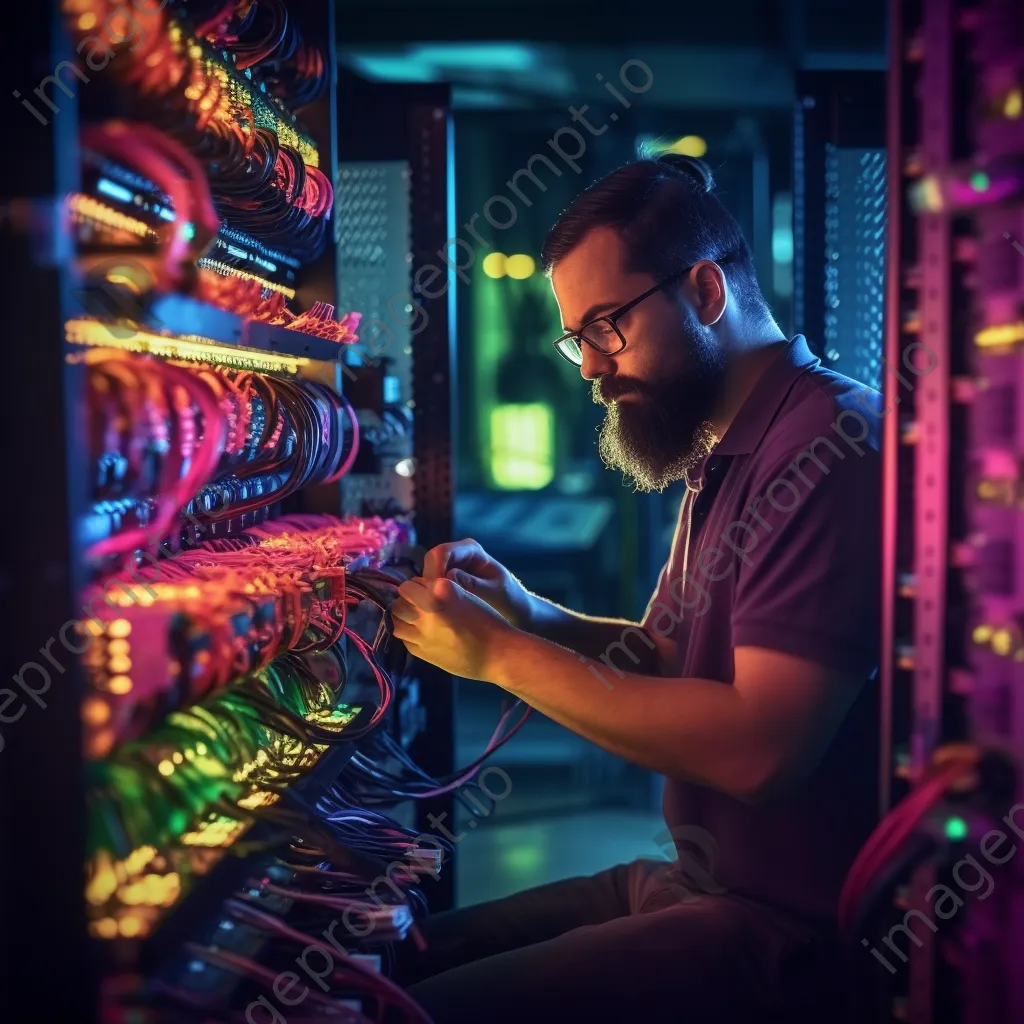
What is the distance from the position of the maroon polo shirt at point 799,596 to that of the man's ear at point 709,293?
0.18 meters

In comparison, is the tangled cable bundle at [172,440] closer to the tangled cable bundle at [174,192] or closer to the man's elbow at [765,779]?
the tangled cable bundle at [174,192]

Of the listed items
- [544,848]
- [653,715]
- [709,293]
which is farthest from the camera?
[544,848]

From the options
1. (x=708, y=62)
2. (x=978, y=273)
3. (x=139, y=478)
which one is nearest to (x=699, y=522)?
(x=978, y=273)

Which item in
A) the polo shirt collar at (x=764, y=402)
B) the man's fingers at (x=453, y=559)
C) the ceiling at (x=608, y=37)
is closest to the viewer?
the polo shirt collar at (x=764, y=402)

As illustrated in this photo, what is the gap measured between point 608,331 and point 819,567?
71 centimetres

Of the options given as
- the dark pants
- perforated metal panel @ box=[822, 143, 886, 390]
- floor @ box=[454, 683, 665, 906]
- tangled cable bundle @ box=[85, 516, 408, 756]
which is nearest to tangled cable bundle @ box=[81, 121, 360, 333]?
tangled cable bundle @ box=[85, 516, 408, 756]

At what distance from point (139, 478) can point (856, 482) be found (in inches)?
41.8

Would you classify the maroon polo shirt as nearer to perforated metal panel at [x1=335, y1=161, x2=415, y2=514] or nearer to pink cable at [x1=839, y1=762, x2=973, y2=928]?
pink cable at [x1=839, y1=762, x2=973, y2=928]

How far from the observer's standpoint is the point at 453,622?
1.70 meters

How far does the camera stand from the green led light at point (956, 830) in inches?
45.7

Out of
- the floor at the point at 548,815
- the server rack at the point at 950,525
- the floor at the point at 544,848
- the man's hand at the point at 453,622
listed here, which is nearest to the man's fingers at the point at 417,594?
the man's hand at the point at 453,622

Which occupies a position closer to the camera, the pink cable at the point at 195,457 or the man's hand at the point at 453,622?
the pink cable at the point at 195,457

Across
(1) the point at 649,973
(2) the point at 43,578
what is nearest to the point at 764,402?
(1) the point at 649,973

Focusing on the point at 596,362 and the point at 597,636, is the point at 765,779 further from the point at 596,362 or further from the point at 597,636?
the point at 596,362
